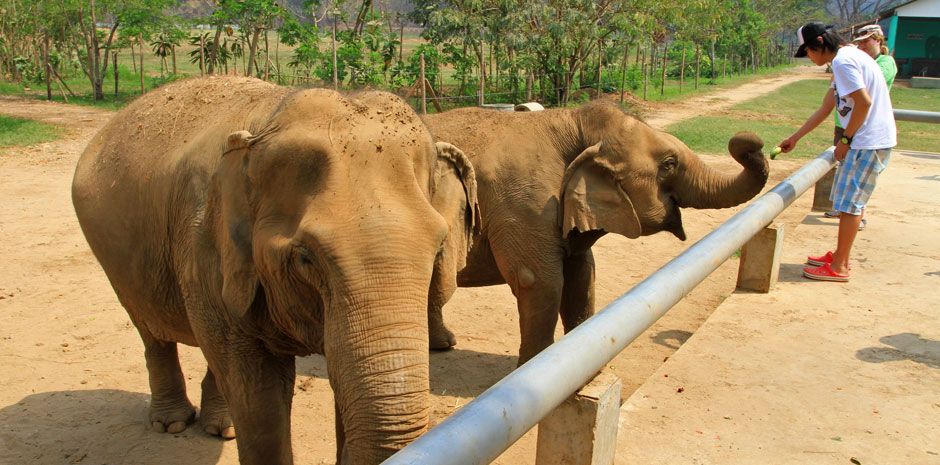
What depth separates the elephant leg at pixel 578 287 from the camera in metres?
5.47

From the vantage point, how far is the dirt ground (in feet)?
14.4

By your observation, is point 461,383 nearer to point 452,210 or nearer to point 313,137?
point 452,210

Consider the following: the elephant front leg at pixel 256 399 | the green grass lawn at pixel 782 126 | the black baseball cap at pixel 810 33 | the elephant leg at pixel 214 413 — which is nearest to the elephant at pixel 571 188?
the black baseball cap at pixel 810 33

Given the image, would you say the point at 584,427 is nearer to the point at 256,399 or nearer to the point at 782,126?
the point at 256,399

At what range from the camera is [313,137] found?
2605mm

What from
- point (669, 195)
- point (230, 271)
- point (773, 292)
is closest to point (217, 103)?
point (230, 271)

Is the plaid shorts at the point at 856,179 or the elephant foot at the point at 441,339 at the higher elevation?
the plaid shorts at the point at 856,179

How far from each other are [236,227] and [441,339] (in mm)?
3241

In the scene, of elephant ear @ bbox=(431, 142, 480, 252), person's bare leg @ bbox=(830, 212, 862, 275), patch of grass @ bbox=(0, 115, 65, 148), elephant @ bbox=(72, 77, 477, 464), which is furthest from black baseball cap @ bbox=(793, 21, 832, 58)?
patch of grass @ bbox=(0, 115, 65, 148)

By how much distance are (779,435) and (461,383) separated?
234 cm

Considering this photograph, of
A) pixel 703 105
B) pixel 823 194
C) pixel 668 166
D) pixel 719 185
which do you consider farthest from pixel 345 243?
pixel 703 105

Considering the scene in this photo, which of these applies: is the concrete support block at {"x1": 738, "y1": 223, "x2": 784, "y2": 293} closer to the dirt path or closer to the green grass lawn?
the green grass lawn

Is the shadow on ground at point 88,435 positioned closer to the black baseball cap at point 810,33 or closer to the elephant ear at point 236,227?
the elephant ear at point 236,227

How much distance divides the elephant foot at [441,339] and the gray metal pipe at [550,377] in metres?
2.62
